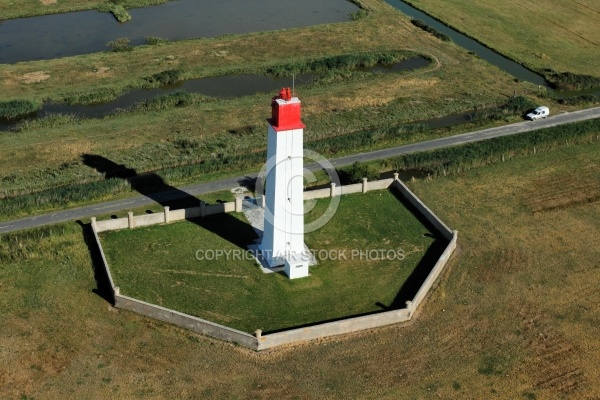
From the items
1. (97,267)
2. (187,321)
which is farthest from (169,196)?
(187,321)

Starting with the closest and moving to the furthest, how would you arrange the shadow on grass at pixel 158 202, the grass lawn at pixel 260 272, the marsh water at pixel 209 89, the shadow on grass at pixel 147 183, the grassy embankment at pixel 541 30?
the grass lawn at pixel 260 272 < the shadow on grass at pixel 158 202 < the shadow on grass at pixel 147 183 < the marsh water at pixel 209 89 < the grassy embankment at pixel 541 30

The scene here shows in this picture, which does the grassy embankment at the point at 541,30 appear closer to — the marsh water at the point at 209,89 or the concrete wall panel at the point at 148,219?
the marsh water at the point at 209,89

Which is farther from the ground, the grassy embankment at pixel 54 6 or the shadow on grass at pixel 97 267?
the grassy embankment at pixel 54 6

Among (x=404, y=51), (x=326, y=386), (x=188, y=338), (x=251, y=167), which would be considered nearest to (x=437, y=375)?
(x=326, y=386)

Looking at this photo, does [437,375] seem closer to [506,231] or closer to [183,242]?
[506,231]

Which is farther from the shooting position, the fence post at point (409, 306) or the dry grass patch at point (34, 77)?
the dry grass patch at point (34, 77)

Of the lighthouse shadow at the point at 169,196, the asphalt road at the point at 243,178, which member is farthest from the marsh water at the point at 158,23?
the asphalt road at the point at 243,178

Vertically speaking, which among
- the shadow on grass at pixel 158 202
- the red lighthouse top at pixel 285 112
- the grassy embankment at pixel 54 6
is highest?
the red lighthouse top at pixel 285 112

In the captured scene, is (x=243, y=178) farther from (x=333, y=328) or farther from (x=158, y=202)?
(x=333, y=328)
